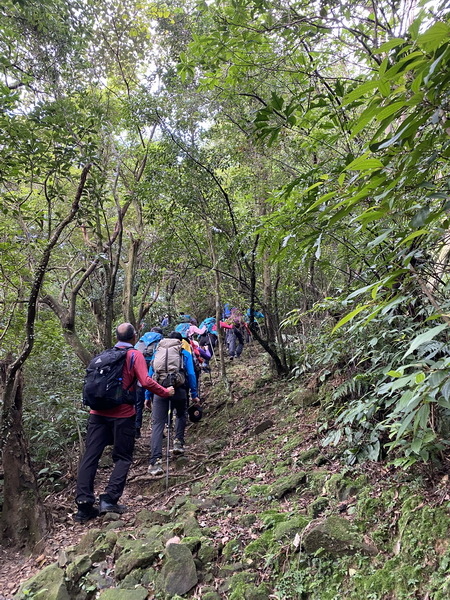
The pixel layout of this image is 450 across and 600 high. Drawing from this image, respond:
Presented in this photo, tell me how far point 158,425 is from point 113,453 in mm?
1259

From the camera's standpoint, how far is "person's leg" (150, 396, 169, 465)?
6391 mm

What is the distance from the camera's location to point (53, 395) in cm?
710

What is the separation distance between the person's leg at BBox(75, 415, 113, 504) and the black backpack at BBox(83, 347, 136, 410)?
303 mm

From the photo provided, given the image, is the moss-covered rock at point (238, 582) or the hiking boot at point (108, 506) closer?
the moss-covered rock at point (238, 582)

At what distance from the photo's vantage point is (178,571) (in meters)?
3.41

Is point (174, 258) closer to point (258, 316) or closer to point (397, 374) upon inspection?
point (258, 316)

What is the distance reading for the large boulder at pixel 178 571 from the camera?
10.8ft

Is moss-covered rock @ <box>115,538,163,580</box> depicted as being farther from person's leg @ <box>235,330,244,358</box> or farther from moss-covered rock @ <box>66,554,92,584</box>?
person's leg @ <box>235,330,244,358</box>

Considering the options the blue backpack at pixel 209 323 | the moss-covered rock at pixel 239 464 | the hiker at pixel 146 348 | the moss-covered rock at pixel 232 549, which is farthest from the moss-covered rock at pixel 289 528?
the blue backpack at pixel 209 323

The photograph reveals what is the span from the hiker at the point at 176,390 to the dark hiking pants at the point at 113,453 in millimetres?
1082

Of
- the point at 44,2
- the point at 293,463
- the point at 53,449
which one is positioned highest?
the point at 44,2

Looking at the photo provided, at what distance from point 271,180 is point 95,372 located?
5.06 metres

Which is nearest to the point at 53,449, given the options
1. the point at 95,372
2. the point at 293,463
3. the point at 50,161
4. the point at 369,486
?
the point at 95,372

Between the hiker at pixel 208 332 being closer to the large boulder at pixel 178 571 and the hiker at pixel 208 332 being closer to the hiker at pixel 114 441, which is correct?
the hiker at pixel 114 441
